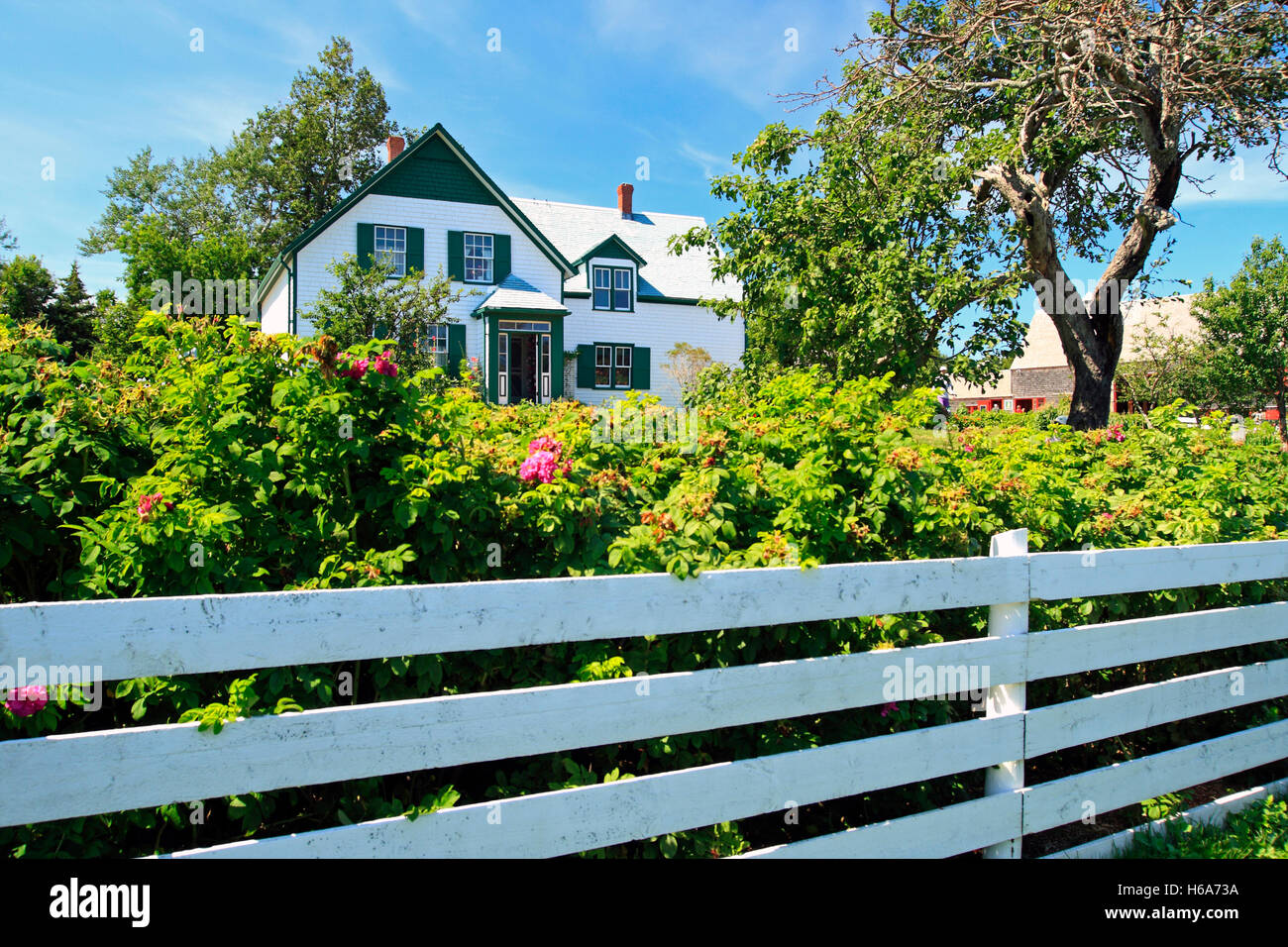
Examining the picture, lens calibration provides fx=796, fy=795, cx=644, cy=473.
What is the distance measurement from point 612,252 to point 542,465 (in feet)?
90.1

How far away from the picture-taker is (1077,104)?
9039 mm

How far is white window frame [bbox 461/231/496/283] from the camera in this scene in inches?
1021

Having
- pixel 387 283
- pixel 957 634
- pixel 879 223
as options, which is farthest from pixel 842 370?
A: pixel 387 283

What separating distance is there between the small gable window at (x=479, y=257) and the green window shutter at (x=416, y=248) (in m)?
1.45

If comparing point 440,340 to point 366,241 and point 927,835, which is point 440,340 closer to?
point 366,241

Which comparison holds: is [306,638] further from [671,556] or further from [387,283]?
[387,283]

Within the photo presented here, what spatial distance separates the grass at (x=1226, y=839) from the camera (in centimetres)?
339

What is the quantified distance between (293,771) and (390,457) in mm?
1038

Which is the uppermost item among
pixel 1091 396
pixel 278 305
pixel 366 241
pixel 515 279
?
pixel 366 241

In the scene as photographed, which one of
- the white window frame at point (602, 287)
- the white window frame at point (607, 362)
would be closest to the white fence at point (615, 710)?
the white window frame at point (607, 362)

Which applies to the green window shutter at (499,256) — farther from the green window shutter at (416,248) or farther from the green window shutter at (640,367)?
the green window shutter at (640,367)

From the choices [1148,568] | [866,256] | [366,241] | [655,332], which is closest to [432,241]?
[366,241]

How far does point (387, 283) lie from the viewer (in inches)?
944

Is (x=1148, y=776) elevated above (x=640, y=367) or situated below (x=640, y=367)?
below
